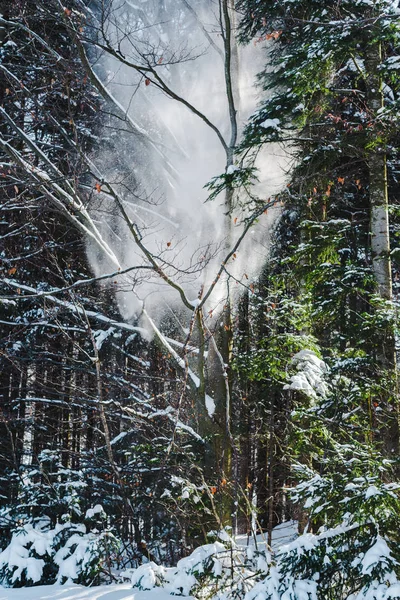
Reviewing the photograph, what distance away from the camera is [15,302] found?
10414mm

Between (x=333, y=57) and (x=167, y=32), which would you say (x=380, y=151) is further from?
(x=167, y=32)

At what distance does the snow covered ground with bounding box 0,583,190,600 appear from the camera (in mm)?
4066

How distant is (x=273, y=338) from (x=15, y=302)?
617 cm

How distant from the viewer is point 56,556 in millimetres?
5500

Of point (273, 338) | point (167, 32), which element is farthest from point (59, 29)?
point (273, 338)

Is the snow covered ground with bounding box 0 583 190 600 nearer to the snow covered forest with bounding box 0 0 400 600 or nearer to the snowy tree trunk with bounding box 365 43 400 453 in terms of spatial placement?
the snow covered forest with bounding box 0 0 400 600

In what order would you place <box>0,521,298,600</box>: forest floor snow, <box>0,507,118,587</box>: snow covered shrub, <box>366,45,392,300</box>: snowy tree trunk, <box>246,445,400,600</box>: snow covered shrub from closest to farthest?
<box>246,445,400,600</box>: snow covered shrub → <box>0,521,298,600</box>: forest floor snow → <box>0,507,118,587</box>: snow covered shrub → <box>366,45,392,300</box>: snowy tree trunk

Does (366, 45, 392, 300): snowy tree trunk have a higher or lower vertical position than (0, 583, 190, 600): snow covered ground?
higher

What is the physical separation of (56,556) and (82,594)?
1433 millimetres

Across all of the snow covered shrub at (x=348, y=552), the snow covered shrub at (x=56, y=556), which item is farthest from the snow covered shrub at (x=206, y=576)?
the snow covered shrub at (x=56, y=556)

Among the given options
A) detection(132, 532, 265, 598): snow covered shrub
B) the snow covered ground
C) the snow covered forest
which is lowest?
the snow covered ground

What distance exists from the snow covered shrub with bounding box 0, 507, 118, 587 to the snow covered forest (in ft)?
0.07

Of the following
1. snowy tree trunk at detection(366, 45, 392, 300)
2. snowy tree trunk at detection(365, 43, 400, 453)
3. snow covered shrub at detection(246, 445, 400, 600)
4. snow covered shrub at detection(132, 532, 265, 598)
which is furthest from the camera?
snowy tree trunk at detection(366, 45, 392, 300)

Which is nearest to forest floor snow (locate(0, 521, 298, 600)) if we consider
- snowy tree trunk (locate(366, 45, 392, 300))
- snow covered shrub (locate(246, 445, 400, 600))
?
snow covered shrub (locate(246, 445, 400, 600))
